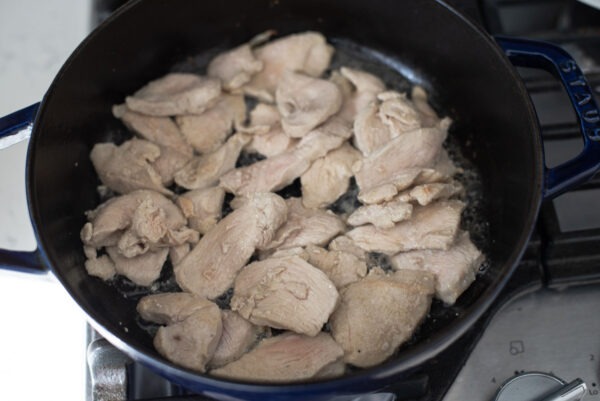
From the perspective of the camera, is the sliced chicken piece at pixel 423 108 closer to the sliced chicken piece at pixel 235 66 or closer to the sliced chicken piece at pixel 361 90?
the sliced chicken piece at pixel 361 90

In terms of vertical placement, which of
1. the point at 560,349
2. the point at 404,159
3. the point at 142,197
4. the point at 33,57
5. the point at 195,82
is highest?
the point at 33,57

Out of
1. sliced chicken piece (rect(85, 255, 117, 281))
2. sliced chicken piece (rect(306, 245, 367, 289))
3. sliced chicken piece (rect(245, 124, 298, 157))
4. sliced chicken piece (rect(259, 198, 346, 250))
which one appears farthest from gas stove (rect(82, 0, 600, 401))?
sliced chicken piece (rect(245, 124, 298, 157))

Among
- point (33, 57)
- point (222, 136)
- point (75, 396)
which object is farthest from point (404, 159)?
point (33, 57)

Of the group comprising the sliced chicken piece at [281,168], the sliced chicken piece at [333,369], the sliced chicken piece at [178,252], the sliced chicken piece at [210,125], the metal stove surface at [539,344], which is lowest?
the metal stove surface at [539,344]

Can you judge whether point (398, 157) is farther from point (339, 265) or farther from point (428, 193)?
point (339, 265)

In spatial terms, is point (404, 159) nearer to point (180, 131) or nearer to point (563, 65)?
point (563, 65)

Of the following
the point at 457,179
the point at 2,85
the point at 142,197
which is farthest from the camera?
the point at 2,85

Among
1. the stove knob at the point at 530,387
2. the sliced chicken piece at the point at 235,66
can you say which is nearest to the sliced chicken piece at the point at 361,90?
the sliced chicken piece at the point at 235,66
